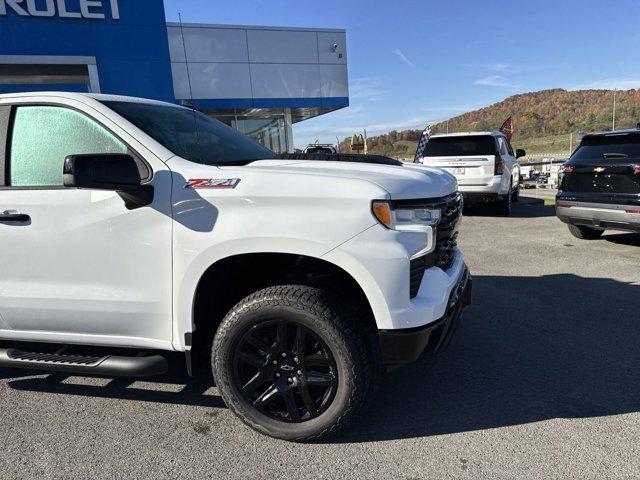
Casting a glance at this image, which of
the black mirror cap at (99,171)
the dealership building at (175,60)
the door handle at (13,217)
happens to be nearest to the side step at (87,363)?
the door handle at (13,217)

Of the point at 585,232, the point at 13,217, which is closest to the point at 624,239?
the point at 585,232

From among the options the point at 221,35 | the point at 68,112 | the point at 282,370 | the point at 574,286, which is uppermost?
the point at 221,35

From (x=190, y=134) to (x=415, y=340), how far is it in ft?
6.22

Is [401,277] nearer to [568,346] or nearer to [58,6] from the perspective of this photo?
[568,346]

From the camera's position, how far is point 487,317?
4492mm

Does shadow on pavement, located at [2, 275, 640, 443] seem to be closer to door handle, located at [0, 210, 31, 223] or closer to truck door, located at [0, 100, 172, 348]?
truck door, located at [0, 100, 172, 348]

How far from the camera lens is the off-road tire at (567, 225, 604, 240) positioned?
7926mm

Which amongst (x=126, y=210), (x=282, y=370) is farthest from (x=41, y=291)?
(x=282, y=370)

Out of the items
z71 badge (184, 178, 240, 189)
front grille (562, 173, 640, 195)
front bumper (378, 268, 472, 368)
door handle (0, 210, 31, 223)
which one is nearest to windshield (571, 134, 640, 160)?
front grille (562, 173, 640, 195)

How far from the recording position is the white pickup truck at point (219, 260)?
2428 millimetres

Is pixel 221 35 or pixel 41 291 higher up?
pixel 221 35

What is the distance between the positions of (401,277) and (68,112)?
2.16 meters

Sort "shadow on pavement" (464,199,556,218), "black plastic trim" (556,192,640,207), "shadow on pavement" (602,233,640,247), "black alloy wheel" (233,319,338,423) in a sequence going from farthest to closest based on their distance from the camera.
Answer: "shadow on pavement" (464,199,556,218), "shadow on pavement" (602,233,640,247), "black plastic trim" (556,192,640,207), "black alloy wheel" (233,319,338,423)

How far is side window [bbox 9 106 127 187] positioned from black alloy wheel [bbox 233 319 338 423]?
1367 mm
